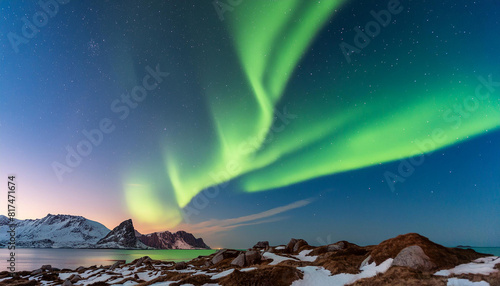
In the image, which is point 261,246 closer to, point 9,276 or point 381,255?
point 381,255

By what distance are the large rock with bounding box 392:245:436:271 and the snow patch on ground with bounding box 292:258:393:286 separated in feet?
3.68

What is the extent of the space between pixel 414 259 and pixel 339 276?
672cm

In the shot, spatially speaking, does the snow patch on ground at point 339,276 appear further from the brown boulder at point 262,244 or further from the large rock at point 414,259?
the brown boulder at point 262,244

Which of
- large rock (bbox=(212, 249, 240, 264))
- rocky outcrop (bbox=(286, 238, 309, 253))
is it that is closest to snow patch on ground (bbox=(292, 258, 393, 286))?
large rock (bbox=(212, 249, 240, 264))

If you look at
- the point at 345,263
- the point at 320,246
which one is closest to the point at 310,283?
the point at 345,263

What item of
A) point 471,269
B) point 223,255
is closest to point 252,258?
point 223,255

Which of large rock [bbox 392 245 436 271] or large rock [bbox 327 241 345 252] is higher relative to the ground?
large rock [bbox 392 245 436 271]

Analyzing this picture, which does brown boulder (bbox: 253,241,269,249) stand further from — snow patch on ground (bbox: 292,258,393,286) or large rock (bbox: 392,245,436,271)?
large rock (bbox: 392,245,436,271)

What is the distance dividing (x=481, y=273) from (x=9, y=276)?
272ft

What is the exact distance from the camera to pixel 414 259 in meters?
24.6

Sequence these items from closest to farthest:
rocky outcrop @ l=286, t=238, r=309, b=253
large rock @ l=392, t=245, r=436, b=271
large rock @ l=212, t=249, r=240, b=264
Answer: large rock @ l=392, t=245, r=436, b=271, large rock @ l=212, t=249, r=240, b=264, rocky outcrop @ l=286, t=238, r=309, b=253

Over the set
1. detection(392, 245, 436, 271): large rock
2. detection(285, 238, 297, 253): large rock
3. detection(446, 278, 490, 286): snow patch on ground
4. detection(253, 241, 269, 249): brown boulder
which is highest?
detection(392, 245, 436, 271): large rock

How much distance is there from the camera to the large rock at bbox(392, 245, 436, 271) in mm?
24094

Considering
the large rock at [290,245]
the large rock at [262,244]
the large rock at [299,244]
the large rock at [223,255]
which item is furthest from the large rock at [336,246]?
the large rock at [262,244]
